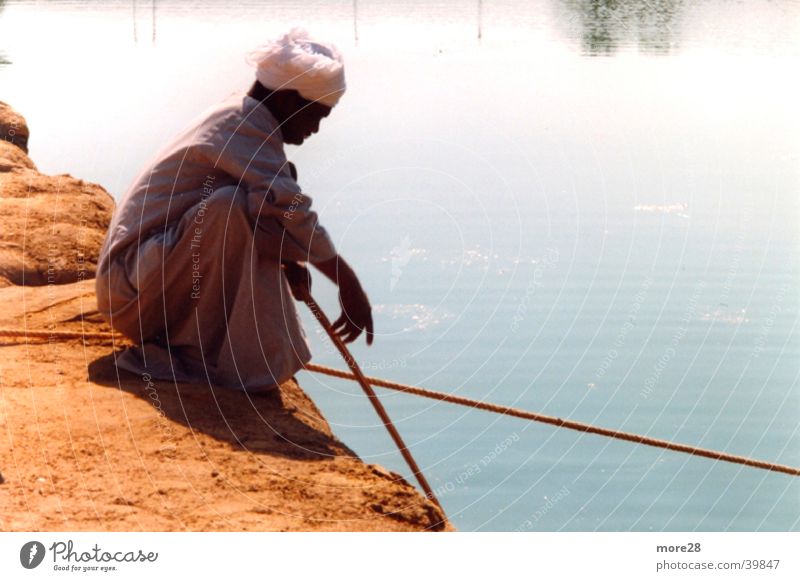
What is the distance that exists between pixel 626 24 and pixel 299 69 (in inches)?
214

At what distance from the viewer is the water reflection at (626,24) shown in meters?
8.19

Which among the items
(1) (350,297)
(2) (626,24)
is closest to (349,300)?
(1) (350,297)

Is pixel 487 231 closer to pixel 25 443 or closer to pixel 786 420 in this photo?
pixel 786 420

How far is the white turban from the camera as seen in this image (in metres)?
3.86

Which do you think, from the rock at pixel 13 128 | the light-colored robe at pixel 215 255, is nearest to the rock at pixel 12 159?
the rock at pixel 13 128

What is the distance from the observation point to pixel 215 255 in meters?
3.80

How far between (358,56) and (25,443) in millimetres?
3135

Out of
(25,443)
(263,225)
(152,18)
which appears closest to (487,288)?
(152,18)

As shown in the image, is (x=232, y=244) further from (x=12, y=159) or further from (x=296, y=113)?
(x=12, y=159)

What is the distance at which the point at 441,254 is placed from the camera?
6.73m

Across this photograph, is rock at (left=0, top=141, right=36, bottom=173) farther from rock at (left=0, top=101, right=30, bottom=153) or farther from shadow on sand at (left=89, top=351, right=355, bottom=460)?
shadow on sand at (left=89, top=351, right=355, bottom=460)

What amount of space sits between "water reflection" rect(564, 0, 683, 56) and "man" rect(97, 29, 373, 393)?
446cm

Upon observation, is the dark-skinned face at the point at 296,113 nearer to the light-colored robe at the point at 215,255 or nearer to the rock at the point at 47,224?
the light-colored robe at the point at 215,255

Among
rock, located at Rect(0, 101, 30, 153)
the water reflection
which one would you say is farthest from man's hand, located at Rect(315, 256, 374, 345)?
the water reflection
